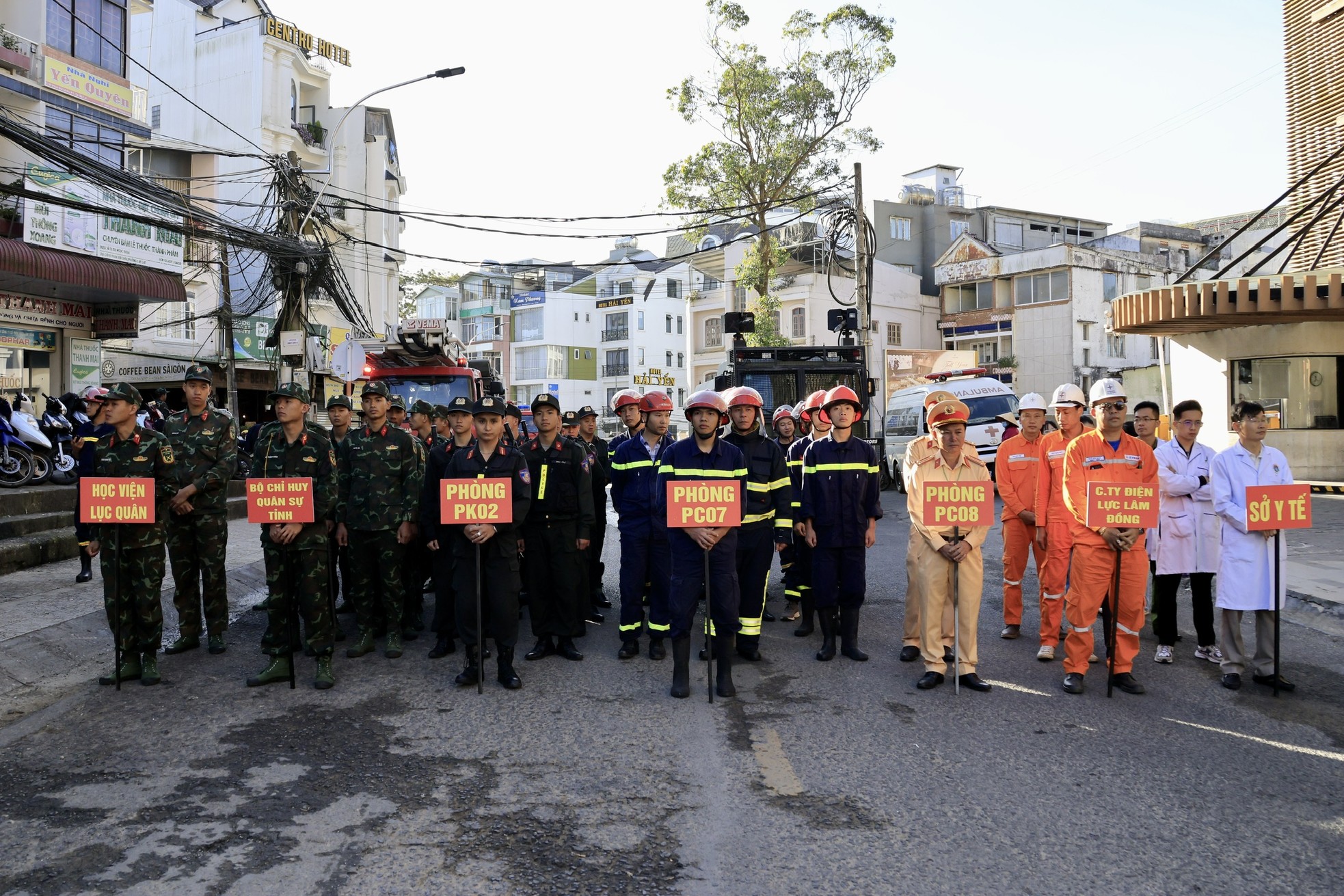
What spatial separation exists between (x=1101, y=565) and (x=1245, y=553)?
1021mm

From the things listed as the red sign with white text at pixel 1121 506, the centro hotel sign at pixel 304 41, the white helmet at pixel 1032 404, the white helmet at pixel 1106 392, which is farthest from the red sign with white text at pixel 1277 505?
the centro hotel sign at pixel 304 41

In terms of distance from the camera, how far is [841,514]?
7.45m

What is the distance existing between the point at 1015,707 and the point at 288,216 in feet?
57.0

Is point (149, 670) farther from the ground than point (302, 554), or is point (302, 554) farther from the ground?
point (302, 554)

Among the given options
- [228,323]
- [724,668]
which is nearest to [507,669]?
[724,668]

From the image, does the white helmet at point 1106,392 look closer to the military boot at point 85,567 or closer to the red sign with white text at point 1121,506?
the red sign with white text at point 1121,506

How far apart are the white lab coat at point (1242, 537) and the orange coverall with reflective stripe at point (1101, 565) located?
54 centimetres

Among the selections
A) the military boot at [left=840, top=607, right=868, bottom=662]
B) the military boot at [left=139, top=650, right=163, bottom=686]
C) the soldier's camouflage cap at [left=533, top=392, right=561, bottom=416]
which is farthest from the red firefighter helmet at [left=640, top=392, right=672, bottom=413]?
the military boot at [left=139, top=650, right=163, bottom=686]

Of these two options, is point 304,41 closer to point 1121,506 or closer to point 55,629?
point 55,629

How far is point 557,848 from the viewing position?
13.0ft

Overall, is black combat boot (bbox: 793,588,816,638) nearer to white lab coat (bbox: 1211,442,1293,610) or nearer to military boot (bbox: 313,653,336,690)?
white lab coat (bbox: 1211,442,1293,610)

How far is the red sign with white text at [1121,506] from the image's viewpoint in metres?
6.31

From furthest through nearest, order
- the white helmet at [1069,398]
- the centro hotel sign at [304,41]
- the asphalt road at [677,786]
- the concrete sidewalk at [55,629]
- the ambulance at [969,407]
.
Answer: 1. the centro hotel sign at [304,41]
2. the ambulance at [969,407]
3. the white helmet at [1069,398]
4. the concrete sidewalk at [55,629]
5. the asphalt road at [677,786]

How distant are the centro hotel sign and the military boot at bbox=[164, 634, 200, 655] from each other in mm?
32472
